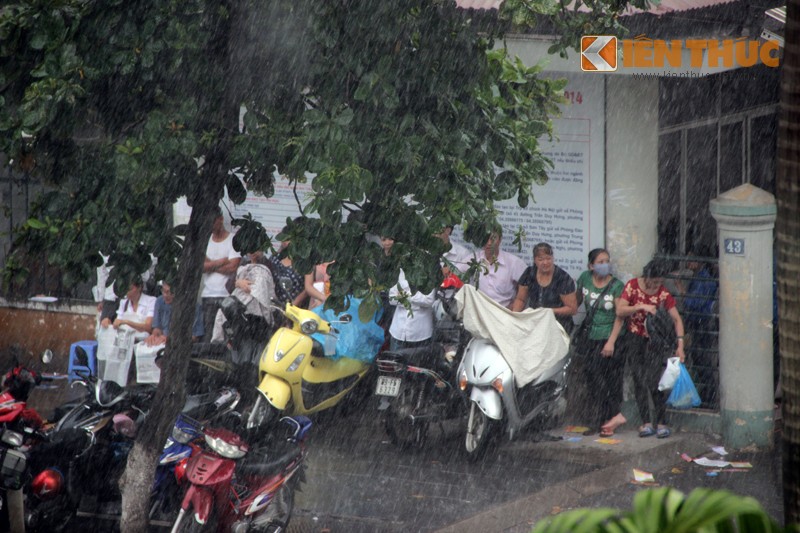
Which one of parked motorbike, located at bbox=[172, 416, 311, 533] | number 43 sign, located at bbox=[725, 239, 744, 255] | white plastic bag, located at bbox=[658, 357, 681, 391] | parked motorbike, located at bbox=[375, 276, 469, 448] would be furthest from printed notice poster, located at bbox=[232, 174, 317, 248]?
parked motorbike, located at bbox=[172, 416, 311, 533]

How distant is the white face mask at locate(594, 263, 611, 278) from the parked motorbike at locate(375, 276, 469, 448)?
1429 millimetres

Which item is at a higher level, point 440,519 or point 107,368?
point 107,368

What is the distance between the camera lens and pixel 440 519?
22.5 feet

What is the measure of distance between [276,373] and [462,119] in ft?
10.8

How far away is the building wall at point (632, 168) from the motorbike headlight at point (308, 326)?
4.08m

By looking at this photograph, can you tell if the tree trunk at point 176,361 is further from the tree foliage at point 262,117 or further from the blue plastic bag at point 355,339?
the blue plastic bag at point 355,339

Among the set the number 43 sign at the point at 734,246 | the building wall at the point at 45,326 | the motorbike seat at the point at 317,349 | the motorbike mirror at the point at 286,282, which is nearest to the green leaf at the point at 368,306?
the motorbike seat at the point at 317,349

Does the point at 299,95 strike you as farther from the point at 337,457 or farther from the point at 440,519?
the point at 337,457

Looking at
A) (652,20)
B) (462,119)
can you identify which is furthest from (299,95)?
(652,20)

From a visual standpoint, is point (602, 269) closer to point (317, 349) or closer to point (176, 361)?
point (317, 349)

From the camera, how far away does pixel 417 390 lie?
834 centimetres

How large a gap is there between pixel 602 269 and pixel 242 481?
4.39 meters

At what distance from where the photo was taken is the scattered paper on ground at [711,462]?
7.88m

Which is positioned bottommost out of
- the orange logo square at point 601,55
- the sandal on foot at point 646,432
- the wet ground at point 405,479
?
the wet ground at point 405,479
